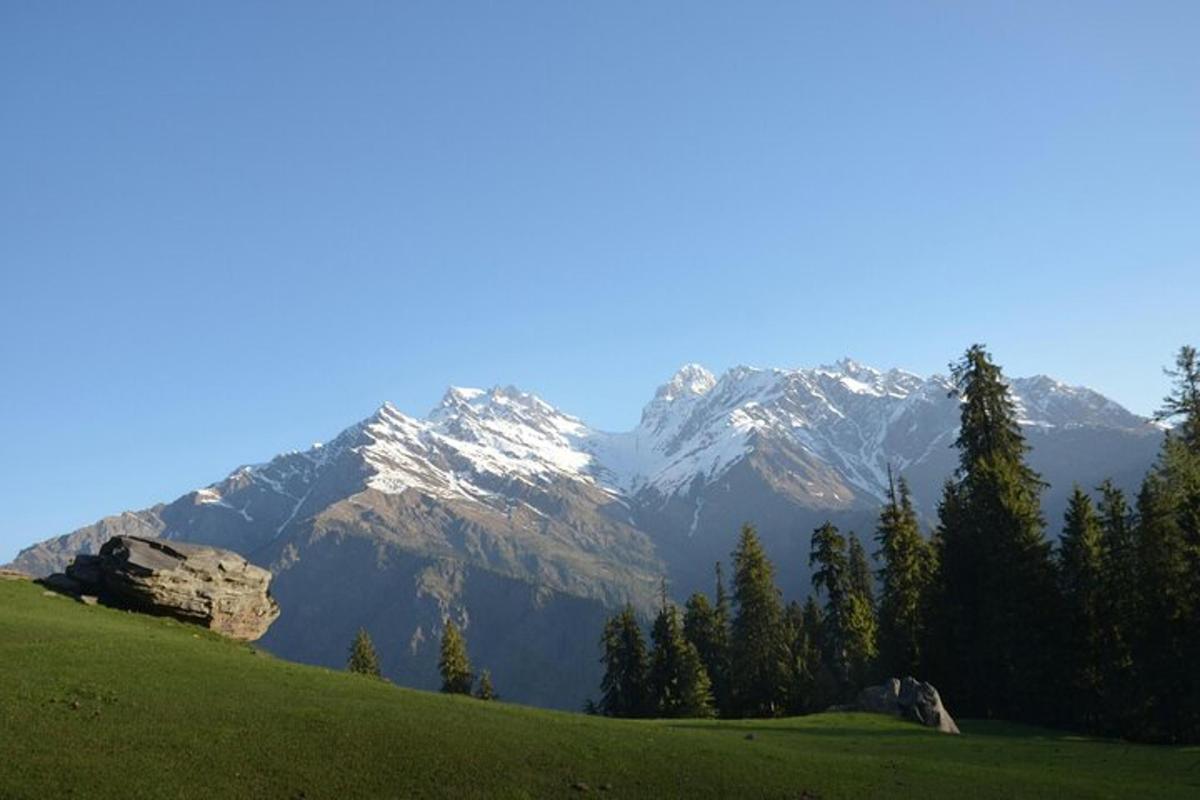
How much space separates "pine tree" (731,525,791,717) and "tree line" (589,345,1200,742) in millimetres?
139

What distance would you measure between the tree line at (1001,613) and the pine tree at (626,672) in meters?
0.22

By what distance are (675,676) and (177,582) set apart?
54620mm

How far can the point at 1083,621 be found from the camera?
6250 cm

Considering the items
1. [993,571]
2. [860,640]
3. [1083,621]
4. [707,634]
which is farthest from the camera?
[707,634]

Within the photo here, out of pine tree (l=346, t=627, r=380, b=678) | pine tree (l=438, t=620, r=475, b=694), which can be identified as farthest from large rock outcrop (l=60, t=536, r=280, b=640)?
pine tree (l=346, t=627, r=380, b=678)

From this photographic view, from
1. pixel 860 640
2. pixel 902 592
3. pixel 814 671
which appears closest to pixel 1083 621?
pixel 902 592

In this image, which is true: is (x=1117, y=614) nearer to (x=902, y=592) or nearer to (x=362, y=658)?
(x=902, y=592)

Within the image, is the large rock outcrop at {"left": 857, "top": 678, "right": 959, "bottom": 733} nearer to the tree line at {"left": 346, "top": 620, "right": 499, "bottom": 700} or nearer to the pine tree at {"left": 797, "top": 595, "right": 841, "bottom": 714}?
the pine tree at {"left": 797, "top": 595, "right": 841, "bottom": 714}

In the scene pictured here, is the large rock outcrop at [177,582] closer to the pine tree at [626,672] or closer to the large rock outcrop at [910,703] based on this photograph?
the large rock outcrop at [910,703]

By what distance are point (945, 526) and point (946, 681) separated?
13.1 m

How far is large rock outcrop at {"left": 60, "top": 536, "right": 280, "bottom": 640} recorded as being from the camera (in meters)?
54.3

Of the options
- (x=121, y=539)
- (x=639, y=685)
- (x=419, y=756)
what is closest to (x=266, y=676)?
(x=419, y=756)

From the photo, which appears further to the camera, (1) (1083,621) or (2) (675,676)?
(2) (675,676)

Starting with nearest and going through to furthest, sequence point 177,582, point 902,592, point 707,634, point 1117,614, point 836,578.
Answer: point 177,582
point 1117,614
point 902,592
point 836,578
point 707,634
